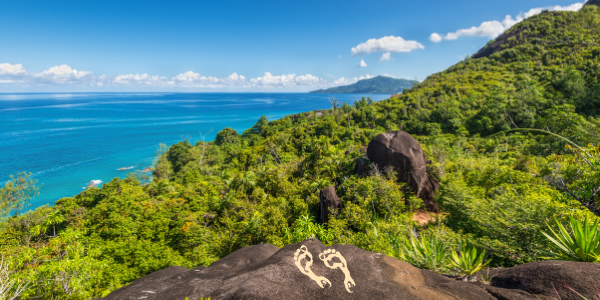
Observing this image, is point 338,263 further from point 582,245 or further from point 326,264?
point 582,245

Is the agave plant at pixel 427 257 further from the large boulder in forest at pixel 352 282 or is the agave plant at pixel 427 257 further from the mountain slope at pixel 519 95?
the mountain slope at pixel 519 95

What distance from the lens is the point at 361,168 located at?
22391 millimetres

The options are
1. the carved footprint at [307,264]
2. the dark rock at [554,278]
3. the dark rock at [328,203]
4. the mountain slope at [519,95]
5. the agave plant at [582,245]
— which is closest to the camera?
the dark rock at [554,278]

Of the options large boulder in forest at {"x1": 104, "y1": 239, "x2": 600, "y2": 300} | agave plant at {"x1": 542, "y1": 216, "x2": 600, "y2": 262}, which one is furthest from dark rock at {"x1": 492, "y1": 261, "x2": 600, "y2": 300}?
agave plant at {"x1": 542, "y1": 216, "x2": 600, "y2": 262}

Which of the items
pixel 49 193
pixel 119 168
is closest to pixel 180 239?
pixel 49 193

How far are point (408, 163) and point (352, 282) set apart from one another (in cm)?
1727

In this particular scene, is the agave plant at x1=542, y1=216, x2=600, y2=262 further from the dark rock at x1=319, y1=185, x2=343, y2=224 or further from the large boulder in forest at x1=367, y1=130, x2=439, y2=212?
the large boulder in forest at x1=367, y1=130, x2=439, y2=212

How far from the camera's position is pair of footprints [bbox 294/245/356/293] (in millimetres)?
4848

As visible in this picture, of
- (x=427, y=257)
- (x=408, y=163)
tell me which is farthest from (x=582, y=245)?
(x=408, y=163)

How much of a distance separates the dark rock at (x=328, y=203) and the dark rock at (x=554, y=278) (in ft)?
44.0

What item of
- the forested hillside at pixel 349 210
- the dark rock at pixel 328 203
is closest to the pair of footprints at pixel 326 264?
the forested hillside at pixel 349 210

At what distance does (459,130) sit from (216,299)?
181 ft

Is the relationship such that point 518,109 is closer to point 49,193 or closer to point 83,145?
point 49,193

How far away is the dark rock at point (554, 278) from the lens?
12.7 feet
